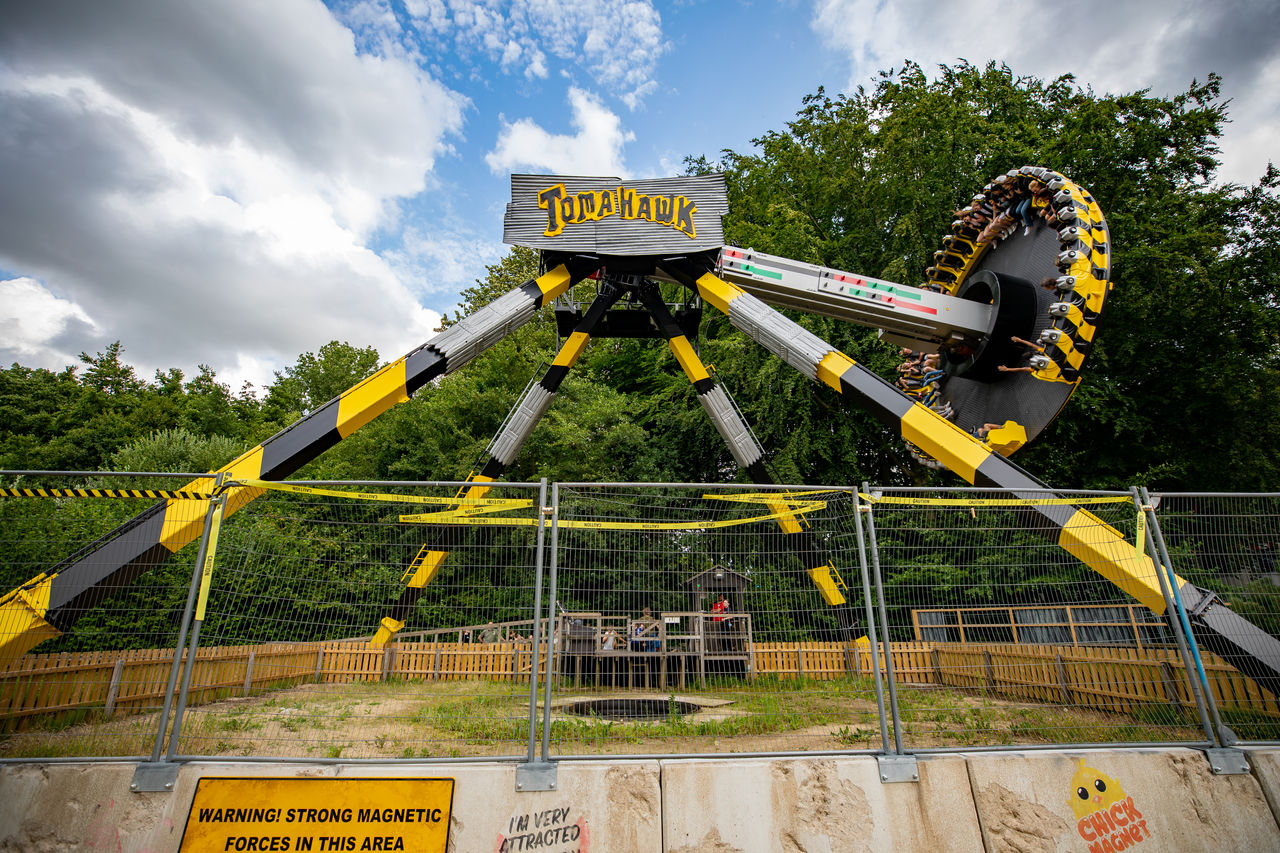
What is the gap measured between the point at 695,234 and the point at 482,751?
6.99 meters

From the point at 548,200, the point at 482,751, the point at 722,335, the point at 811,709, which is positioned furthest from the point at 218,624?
the point at 722,335

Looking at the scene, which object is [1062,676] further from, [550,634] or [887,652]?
[550,634]

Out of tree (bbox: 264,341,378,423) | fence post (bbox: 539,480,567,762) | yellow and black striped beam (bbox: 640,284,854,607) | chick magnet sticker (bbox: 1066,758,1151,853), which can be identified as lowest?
chick magnet sticker (bbox: 1066,758,1151,853)

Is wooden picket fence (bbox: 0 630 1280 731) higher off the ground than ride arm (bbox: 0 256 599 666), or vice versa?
ride arm (bbox: 0 256 599 666)

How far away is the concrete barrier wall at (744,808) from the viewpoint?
366 centimetres

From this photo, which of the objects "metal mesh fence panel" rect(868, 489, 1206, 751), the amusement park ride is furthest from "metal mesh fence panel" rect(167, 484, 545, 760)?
"metal mesh fence panel" rect(868, 489, 1206, 751)

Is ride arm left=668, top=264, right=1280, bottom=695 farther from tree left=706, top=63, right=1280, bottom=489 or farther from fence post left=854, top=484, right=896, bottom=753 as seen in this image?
tree left=706, top=63, right=1280, bottom=489

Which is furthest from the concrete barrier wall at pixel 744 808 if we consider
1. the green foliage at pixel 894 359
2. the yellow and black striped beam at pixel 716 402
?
the yellow and black striped beam at pixel 716 402

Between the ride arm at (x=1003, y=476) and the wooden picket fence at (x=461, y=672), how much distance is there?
0.40 m

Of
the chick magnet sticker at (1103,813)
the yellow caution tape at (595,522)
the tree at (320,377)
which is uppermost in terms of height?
the tree at (320,377)

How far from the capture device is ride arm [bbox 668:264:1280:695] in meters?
5.09

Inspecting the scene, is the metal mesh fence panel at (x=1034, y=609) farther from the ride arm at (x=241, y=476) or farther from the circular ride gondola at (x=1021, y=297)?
the ride arm at (x=241, y=476)

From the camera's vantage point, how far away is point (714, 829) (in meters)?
3.72

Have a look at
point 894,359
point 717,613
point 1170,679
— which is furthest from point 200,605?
point 894,359
